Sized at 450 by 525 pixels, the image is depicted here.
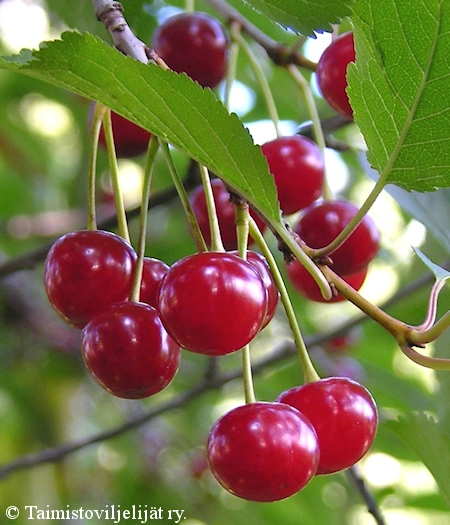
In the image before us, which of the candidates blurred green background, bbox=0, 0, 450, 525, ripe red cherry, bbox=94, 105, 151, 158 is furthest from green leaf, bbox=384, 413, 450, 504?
blurred green background, bbox=0, 0, 450, 525

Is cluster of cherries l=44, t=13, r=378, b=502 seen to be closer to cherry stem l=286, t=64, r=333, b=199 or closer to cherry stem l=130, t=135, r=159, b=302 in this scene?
cherry stem l=130, t=135, r=159, b=302

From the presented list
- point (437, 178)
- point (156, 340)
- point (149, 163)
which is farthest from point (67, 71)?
point (437, 178)

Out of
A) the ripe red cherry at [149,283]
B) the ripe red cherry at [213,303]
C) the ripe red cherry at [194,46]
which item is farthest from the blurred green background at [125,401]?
the ripe red cherry at [213,303]

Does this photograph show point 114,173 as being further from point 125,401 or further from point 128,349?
point 125,401

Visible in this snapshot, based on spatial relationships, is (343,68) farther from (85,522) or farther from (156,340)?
(85,522)

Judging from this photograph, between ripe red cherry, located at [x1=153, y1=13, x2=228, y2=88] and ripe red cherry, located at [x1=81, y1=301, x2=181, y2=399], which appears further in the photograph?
ripe red cherry, located at [x1=153, y1=13, x2=228, y2=88]

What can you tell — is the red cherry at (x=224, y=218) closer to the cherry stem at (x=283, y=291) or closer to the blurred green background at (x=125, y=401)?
the cherry stem at (x=283, y=291)
